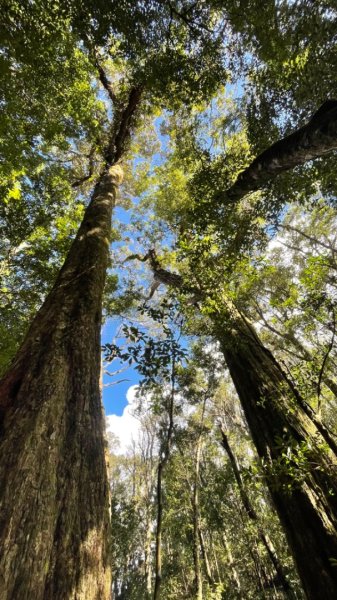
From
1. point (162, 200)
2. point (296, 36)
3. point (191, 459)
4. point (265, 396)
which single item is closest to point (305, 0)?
point (296, 36)

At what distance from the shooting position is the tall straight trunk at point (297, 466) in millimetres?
2945

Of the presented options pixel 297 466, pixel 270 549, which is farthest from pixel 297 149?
pixel 270 549

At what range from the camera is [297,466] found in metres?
3.11

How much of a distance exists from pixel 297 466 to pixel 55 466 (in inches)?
102

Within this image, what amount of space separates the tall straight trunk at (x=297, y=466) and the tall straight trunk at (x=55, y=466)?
188 cm

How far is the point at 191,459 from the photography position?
13.4m

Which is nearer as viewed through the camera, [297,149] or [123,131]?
[297,149]

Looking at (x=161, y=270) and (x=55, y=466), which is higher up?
(x=161, y=270)

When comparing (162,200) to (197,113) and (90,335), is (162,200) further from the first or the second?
(90,335)

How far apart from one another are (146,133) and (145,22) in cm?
908

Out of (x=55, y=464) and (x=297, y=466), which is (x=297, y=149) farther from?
(x=55, y=464)

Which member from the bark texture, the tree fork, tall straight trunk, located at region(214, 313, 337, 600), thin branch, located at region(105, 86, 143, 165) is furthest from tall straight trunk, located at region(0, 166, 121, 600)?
thin branch, located at region(105, 86, 143, 165)

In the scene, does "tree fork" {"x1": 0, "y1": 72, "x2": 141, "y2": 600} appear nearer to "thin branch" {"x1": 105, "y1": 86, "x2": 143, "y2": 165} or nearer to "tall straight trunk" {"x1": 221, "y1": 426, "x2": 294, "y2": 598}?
"tall straight trunk" {"x1": 221, "y1": 426, "x2": 294, "y2": 598}

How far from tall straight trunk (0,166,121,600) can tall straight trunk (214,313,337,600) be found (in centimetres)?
188
